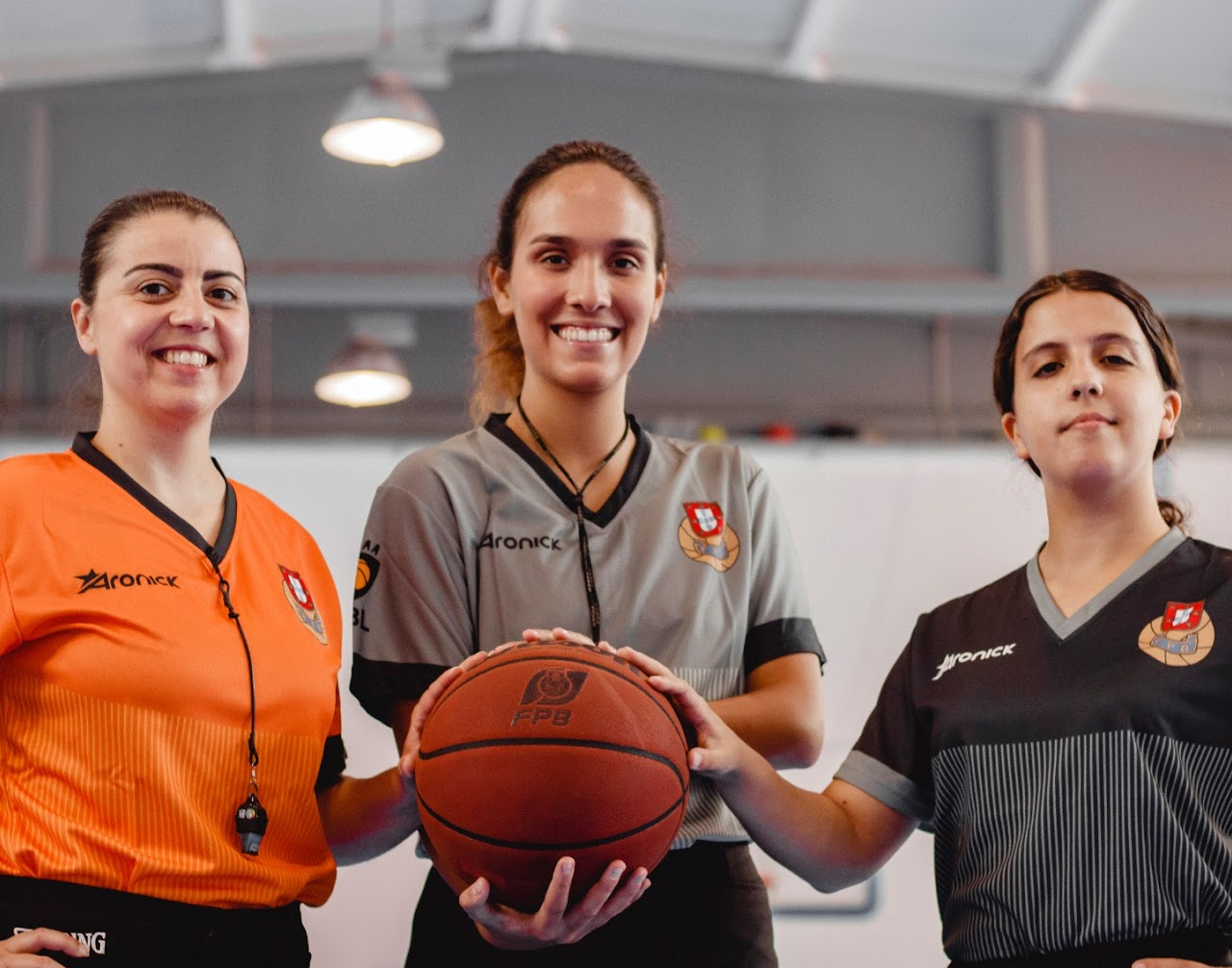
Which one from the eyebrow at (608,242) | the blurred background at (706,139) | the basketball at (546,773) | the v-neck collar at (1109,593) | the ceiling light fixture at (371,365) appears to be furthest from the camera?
the ceiling light fixture at (371,365)

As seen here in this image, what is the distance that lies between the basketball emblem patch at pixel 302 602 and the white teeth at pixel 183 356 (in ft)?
0.95

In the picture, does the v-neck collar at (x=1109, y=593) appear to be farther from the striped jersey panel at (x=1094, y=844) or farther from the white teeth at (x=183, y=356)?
the white teeth at (x=183, y=356)

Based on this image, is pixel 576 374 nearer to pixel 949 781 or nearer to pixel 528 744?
pixel 528 744

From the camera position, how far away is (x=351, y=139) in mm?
5215

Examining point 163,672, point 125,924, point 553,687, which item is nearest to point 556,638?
point 553,687

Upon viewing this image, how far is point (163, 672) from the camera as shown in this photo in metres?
1.67

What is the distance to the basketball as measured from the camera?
1495 millimetres

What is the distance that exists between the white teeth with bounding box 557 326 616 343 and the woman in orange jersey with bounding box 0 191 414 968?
43cm

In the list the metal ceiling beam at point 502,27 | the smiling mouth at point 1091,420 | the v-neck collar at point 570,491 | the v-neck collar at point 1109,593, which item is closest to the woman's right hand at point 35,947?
the v-neck collar at point 570,491

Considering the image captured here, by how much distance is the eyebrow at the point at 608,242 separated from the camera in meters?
1.94

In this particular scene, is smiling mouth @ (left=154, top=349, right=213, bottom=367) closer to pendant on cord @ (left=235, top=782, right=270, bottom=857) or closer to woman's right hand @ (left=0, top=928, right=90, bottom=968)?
pendant on cord @ (left=235, top=782, right=270, bottom=857)

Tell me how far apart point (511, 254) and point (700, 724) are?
73cm

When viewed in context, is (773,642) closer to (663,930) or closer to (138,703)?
(663,930)

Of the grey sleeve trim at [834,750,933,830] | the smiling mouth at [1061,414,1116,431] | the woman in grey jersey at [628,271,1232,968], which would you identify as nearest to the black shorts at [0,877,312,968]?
the woman in grey jersey at [628,271,1232,968]
